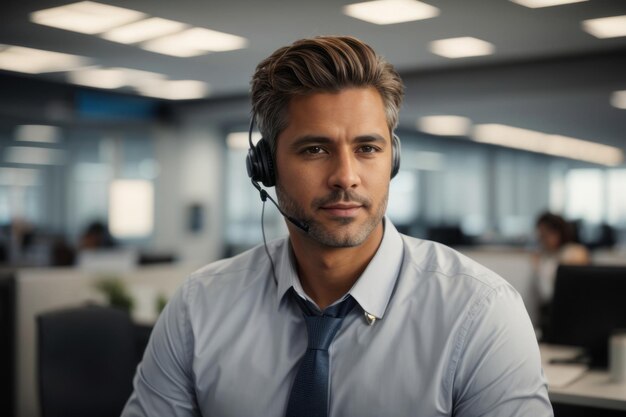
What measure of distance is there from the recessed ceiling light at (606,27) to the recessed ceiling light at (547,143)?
18.3 ft

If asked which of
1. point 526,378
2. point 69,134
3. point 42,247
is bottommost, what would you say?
point 42,247

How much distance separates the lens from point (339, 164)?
A: 131 cm

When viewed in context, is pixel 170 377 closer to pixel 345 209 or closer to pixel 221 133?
pixel 345 209

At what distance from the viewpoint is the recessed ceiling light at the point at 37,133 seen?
30.7ft

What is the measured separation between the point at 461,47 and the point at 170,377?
6.22 meters

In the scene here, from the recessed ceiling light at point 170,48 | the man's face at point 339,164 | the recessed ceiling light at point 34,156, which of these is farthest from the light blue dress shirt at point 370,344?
the recessed ceiling light at point 34,156

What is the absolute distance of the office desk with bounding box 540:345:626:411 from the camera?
1.92 m

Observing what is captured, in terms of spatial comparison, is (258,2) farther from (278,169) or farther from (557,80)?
(278,169)

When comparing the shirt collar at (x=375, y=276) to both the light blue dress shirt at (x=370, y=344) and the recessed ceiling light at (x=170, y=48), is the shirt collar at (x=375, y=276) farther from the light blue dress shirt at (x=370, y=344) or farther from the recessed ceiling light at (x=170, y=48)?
the recessed ceiling light at (x=170, y=48)

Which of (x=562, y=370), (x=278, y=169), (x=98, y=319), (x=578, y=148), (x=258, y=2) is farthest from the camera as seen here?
(x=578, y=148)

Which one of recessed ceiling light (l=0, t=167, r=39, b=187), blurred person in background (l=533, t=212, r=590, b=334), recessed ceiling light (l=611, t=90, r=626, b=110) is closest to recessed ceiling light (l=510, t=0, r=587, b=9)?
blurred person in background (l=533, t=212, r=590, b=334)

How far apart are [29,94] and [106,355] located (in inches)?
291

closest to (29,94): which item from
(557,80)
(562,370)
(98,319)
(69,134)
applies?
(69,134)

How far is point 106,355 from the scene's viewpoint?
2.49 meters
